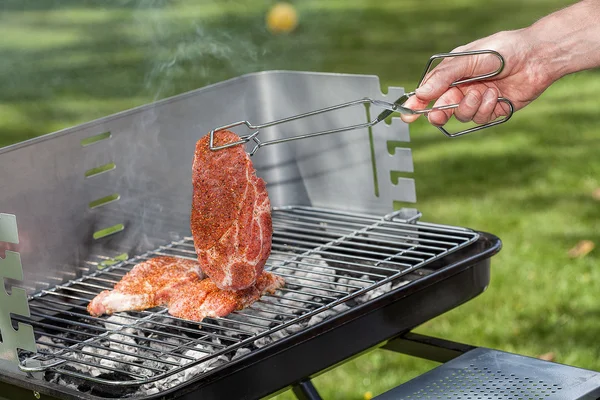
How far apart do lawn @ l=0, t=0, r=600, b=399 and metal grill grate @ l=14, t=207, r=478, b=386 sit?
65 centimetres

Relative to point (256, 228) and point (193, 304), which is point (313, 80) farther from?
point (193, 304)

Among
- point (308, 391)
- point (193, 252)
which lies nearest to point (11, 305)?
point (193, 252)

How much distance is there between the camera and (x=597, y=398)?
80.0 inches

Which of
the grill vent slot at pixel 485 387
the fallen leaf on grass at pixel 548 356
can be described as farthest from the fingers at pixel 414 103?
the fallen leaf on grass at pixel 548 356

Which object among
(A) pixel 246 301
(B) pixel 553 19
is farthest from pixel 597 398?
(B) pixel 553 19

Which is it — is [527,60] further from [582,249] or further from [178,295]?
[582,249]

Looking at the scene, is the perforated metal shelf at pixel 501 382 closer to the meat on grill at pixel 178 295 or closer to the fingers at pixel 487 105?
the meat on grill at pixel 178 295

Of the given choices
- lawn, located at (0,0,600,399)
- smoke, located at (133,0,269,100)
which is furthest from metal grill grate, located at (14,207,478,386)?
lawn, located at (0,0,600,399)

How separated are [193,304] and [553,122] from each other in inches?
187

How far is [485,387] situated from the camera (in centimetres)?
207

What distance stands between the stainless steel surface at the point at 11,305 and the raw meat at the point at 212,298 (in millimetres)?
457

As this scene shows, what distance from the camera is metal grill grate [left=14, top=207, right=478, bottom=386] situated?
6.42ft

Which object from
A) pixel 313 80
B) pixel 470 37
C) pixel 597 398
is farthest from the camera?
pixel 470 37

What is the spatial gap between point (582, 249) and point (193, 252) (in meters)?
2.69
